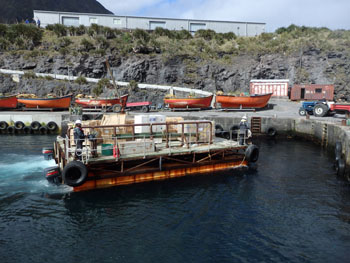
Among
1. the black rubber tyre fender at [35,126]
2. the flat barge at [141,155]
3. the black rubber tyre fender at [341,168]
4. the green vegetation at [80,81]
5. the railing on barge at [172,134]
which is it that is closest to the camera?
the flat barge at [141,155]

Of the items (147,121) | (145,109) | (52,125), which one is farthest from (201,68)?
(147,121)

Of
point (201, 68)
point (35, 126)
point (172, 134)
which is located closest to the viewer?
point (172, 134)

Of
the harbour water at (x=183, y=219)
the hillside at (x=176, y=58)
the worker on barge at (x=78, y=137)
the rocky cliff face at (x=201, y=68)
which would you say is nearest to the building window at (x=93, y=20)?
the hillside at (x=176, y=58)

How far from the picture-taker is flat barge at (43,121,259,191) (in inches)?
569

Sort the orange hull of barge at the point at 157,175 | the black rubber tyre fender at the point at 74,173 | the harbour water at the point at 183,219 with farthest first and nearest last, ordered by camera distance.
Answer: the orange hull of barge at the point at 157,175 → the black rubber tyre fender at the point at 74,173 → the harbour water at the point at 183,219

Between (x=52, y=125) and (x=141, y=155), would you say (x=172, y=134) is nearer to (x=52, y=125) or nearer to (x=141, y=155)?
(x=141, y=155)

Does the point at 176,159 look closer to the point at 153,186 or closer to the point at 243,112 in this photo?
the point at 153,186

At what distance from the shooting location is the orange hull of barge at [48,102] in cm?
3712

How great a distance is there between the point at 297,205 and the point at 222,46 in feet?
162

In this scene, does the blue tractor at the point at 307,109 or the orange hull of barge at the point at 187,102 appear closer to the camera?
the blue tractor at the point at 307,109

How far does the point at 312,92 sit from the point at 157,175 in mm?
34457

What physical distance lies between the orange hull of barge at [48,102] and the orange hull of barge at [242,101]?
2022 cm

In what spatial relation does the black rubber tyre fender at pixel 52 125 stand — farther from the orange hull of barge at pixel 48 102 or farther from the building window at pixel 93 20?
the building window at pixel 93 20

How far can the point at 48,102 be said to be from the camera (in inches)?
1473
